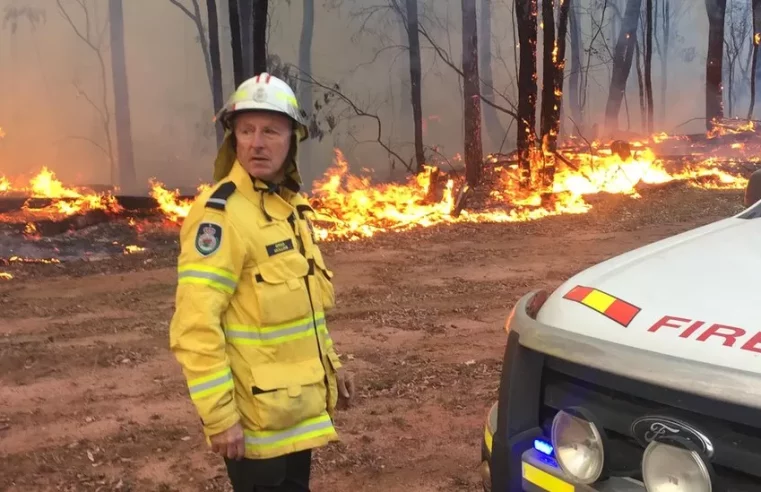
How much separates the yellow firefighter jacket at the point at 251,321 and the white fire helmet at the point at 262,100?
19cm

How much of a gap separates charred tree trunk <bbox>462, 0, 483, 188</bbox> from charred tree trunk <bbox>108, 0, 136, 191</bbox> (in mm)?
6464

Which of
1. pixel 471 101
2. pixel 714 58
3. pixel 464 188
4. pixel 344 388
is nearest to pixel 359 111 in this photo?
pixel 471 101

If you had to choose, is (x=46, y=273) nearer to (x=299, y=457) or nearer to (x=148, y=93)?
(x=148, y=93)

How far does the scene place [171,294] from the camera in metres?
7.57

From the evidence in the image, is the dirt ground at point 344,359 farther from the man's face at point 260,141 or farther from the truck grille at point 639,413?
the man's face at point 260,141

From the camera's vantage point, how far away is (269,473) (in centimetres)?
230

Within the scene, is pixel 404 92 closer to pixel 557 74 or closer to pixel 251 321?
pixel 557 74

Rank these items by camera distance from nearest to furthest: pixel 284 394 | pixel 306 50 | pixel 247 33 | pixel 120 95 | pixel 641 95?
pixel 284 394, pixel 120 95, pixel 247 33, pixel 306 50, pixel 641 95

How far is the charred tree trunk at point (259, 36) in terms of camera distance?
12305 mm

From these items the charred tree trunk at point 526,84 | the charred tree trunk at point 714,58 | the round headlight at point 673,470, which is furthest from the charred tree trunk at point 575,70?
the round headlight at point 673,470

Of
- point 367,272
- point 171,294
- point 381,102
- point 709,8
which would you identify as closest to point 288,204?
point 171,294

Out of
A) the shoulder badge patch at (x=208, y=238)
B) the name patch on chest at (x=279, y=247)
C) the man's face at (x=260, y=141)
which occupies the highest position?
the man's face at (x=260, y=141)

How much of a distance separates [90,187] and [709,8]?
15.7 metres

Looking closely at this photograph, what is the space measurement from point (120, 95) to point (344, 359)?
7822mm
